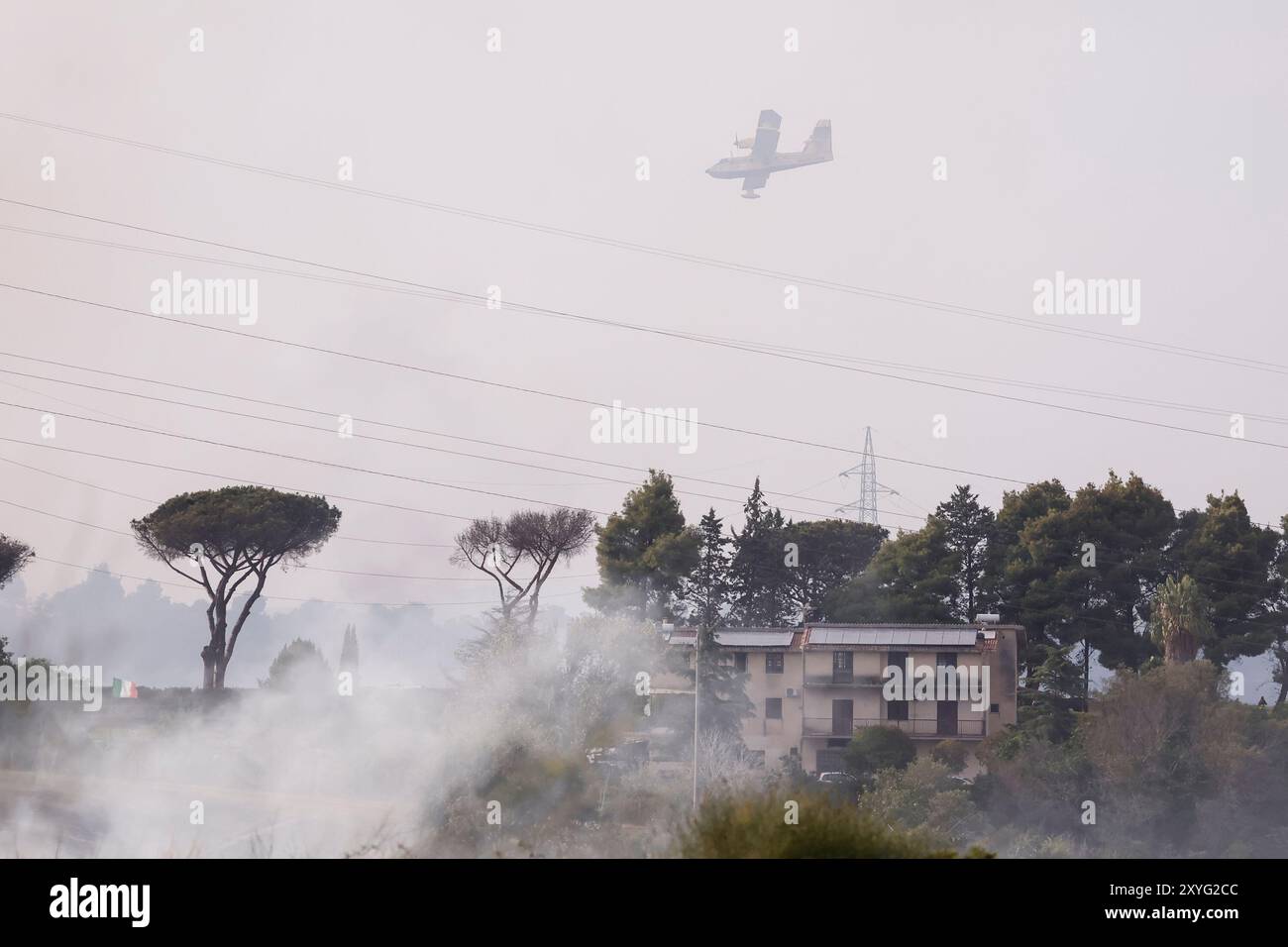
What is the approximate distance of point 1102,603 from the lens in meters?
99.9

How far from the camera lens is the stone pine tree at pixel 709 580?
103500 mm

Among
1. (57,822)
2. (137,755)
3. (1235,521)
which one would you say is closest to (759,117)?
(1235,521)

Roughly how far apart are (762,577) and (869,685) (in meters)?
23.2

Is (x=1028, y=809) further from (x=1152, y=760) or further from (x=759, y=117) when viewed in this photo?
(x=759, y=117)

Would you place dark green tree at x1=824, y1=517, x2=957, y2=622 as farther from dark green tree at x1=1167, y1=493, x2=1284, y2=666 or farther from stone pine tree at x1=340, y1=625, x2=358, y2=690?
stone pine tree at x1=340, y1=625, x2=358, y2=690

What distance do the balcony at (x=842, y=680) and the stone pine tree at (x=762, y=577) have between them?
19.5 m

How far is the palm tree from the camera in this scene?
93.0 metres

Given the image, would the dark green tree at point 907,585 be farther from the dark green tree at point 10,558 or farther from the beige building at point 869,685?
the dark green tree at point 10,558

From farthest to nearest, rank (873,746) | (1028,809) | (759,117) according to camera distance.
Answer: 1. (759,117)
2. (873,746)
3. (1028,809)

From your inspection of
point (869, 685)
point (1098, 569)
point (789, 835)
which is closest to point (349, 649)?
point (869, 685)

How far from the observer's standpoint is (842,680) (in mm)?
86875

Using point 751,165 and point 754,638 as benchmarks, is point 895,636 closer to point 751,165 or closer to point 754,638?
point 754,638

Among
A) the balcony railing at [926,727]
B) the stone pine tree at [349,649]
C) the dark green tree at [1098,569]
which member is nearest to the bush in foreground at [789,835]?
the balcony railing at [926,727]
